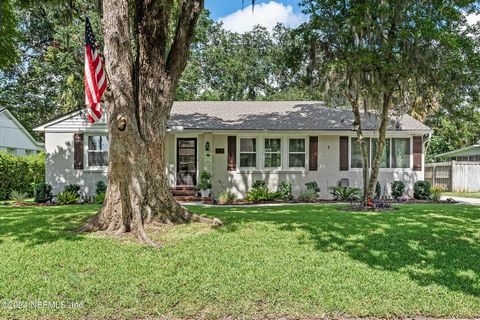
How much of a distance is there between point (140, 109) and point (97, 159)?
8.92 metres

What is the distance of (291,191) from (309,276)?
10.8 meters

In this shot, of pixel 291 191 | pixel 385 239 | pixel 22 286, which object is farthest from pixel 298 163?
pixel 22 286

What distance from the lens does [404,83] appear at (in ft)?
35.2

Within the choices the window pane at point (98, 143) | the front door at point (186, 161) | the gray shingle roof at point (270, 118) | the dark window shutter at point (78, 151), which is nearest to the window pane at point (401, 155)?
the gray shingle roof at point (270, 118)

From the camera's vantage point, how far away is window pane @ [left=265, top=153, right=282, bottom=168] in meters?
15.9

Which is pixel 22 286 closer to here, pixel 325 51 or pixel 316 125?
pixel 325 51

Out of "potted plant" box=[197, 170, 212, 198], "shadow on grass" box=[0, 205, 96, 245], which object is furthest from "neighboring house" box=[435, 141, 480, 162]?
"shadow on grass" box=[0, 205, 96, 245]

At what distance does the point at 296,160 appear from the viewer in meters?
16.0

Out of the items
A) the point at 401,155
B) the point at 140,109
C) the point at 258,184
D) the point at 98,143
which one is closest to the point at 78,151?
the point at 98,143

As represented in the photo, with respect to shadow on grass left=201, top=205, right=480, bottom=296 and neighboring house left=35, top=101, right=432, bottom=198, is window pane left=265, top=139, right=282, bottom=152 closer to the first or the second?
neighboring house left=35, top=101, right=432, bottom=198

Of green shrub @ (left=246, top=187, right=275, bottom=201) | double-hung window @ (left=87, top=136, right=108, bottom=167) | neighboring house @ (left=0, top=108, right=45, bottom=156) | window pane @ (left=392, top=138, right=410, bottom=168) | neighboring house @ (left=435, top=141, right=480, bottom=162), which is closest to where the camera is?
green shrub @ (left=246, top=187, right=275, bottom=201)

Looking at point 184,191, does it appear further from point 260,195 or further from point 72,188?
point 72,188

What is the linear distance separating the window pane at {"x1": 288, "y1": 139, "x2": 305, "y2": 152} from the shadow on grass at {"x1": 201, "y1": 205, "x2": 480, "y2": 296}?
21.5 ft

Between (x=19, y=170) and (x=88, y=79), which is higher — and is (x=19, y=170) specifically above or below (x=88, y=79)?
below
